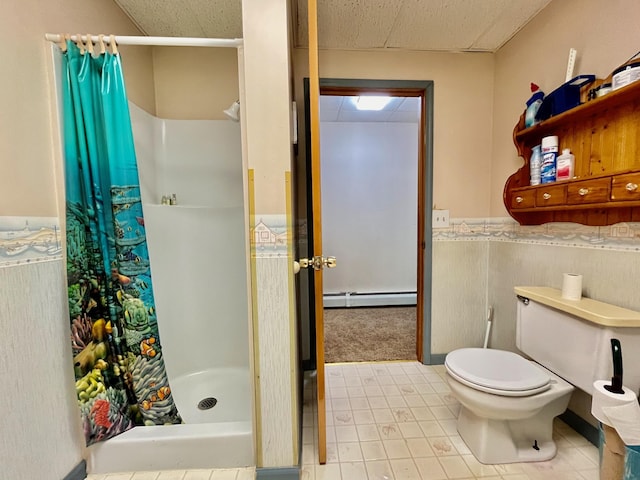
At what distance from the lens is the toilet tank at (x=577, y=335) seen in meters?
1.08

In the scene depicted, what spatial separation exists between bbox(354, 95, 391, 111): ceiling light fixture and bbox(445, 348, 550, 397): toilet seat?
227 centimetres

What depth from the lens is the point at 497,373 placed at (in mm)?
1351

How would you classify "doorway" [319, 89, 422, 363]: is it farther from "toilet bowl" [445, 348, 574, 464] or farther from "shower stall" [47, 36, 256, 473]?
"toilet bowl" [445, 348, 574, 464]

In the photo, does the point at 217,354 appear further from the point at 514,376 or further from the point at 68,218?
the point at 514,376

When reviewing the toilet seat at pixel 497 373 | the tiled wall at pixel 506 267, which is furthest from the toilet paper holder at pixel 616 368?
the tiled wall at pixel 506 267

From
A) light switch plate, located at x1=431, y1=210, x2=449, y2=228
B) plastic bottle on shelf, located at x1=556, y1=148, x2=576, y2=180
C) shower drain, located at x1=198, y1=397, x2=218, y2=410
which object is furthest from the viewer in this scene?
light switch plate, located at x1=431, y1=210, x2=449, y2=228

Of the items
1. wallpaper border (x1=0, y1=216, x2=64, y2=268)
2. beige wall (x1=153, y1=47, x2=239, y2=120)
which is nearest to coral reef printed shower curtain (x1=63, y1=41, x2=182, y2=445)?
wallpaper border (x1=0, y1=216, x2=64, y2=268)

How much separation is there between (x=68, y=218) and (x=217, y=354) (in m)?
1.19

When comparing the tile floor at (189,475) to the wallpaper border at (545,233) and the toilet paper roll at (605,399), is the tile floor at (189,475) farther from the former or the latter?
the wallpaper border at (545,233)

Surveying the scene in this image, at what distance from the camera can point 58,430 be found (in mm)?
1094

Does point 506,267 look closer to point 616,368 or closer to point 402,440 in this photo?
point 616,368

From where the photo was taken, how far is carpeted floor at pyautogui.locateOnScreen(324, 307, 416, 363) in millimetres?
2277

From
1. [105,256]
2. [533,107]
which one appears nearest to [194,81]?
[105,256]

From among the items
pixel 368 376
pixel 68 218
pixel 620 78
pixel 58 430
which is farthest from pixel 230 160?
pixel 620 78
